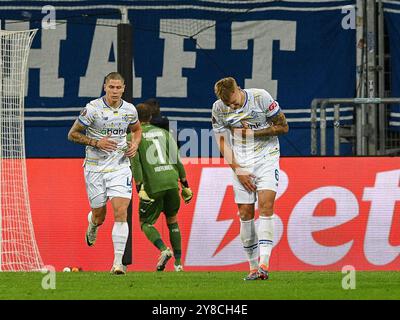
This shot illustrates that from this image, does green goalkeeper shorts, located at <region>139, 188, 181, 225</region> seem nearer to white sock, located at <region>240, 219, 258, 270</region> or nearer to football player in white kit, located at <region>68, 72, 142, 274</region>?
football player in white kit, located at <region>68, 72, 142, 274</region>

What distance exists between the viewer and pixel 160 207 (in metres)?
16.8

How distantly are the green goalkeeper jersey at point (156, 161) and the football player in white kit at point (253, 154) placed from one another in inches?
121

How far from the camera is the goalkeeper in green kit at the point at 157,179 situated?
16500 mm

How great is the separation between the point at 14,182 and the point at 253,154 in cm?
490

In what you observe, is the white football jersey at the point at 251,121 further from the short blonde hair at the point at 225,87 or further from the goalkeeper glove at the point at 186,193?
the goalkeeper glove at the point at 186,193

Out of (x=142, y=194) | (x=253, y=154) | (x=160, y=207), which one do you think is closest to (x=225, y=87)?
(x=253, y=154)

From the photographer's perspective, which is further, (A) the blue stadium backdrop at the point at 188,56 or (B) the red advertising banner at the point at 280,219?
(A) the blue stadium backdrop at the point at 188,56

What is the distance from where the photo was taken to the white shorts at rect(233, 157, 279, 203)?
13281 millimetres

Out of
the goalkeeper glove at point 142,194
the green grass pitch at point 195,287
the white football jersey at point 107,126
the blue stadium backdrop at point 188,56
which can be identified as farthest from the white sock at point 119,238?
the blue stadium backdrop at point 188,56

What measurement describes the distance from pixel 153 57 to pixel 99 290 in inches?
396

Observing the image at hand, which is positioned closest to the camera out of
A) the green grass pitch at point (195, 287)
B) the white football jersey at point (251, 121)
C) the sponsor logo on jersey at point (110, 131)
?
the green grass pitch at point (195, 287)

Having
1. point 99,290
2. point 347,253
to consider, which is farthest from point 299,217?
point 99,290

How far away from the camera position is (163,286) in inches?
483
